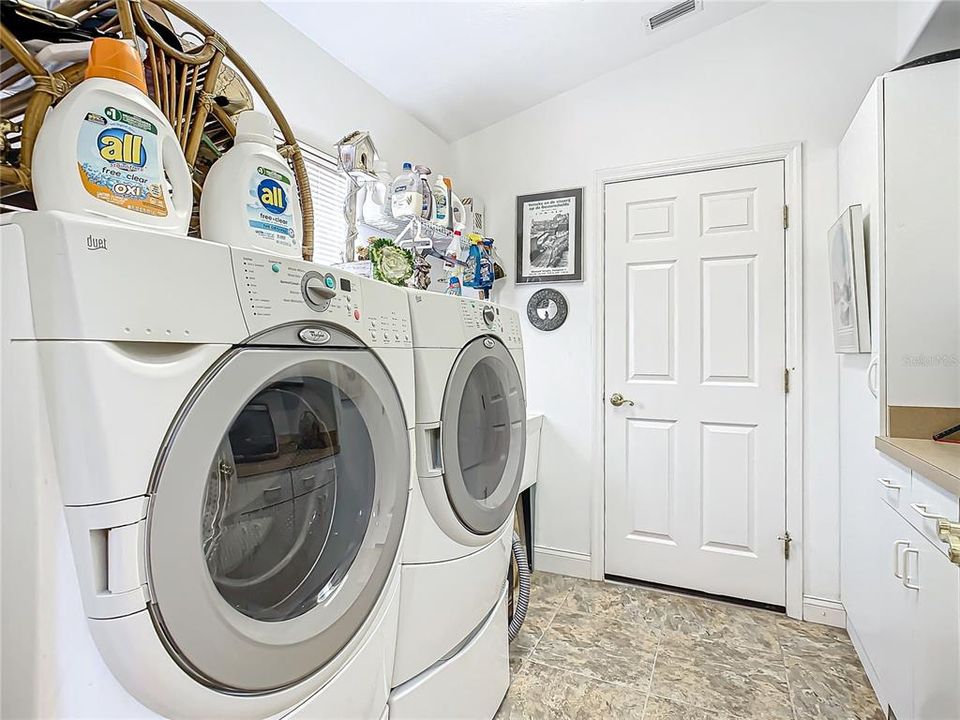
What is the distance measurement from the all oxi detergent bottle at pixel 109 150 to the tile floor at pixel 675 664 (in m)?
1.68

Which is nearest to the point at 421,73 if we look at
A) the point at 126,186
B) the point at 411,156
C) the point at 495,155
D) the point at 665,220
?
the point at 411,156

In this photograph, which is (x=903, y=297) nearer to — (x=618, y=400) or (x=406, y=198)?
(x=618, y=400)

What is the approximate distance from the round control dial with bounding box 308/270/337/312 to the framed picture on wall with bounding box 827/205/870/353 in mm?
1714

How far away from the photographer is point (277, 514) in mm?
870

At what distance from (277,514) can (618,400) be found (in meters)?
2.00

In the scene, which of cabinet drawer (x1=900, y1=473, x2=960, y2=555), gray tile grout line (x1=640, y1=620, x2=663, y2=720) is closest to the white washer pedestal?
gray tile grout line (x1=640, y1=620, x2=663, y2=720)

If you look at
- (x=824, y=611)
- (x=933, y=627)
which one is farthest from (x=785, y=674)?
(x=933, y=627)

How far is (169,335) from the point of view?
653 millimetres

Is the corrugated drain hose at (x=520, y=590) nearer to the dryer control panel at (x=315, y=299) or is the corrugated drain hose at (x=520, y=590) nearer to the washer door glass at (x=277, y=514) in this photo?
the washer door glass at (x=277, y=514)

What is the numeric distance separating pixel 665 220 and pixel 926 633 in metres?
1.84

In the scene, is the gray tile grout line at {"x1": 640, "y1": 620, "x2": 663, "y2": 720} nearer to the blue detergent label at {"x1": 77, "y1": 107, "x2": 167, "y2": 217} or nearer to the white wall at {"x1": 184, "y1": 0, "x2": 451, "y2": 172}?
the blue detergent label at {"x1": 77, "y1": 107, "x2": 167, "y2": 217}

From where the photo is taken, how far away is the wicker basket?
73 cm

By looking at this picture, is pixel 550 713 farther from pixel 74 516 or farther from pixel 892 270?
pixel 892 270

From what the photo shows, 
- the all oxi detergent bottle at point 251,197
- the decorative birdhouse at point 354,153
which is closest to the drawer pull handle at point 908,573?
the all oxi detergent bottle at point 251,197
